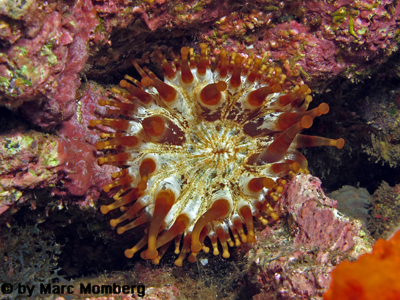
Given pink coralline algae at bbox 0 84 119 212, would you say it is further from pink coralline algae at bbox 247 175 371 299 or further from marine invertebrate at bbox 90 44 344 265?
pink coralline algae at bbox 247 175 371 299

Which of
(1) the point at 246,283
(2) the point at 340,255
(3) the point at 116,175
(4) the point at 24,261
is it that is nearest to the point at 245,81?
(3) the point at 116,175

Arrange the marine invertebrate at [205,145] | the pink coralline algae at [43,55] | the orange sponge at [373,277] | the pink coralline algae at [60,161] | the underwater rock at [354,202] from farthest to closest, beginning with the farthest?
1. the underwater rock at [354,202]
2. the marine invertebrate at [205,145]
3. the pink coralline algae at [60,161]
4. the pink coralline algae at [43,55]
5. the orange sponge at [373,277]

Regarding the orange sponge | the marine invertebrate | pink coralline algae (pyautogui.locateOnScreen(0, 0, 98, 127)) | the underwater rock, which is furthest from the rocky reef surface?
the orange sponge

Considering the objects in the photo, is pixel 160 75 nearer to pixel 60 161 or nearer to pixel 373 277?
pixel 60 161

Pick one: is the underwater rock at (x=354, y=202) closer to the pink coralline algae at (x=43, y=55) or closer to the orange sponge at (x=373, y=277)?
the orange sponge at (x=373, y=277)

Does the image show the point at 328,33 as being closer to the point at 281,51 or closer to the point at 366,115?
the point at 281,51

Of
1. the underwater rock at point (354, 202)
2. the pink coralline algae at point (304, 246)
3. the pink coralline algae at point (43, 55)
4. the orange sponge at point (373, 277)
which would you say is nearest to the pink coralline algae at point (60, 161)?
the pink coralline algae at point (43, 55)
